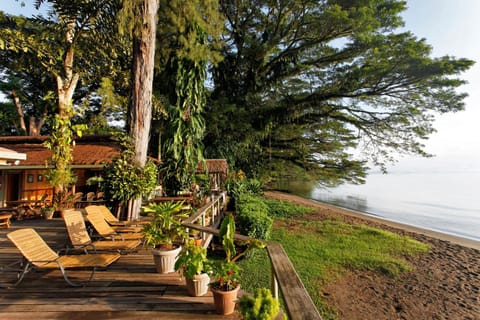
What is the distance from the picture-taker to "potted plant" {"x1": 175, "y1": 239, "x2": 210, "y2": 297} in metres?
2.55

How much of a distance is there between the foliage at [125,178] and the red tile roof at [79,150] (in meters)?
2.66

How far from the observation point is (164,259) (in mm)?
3250

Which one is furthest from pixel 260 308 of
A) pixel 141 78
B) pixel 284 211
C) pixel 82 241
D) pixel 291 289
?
pixel 284 211

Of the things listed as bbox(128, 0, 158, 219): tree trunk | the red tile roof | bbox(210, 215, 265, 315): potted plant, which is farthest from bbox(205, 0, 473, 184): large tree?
bbox(210, 215, 265, 315): potted plant

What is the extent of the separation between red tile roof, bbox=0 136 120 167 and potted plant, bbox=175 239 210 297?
670 centimetres

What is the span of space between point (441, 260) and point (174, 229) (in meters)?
8.93

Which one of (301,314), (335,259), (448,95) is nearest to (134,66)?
(301,314)

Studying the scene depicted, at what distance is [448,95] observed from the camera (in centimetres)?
1141

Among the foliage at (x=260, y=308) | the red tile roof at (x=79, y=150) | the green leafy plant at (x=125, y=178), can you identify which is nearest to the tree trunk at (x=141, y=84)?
the green leafy plant at (x=125, y=178)

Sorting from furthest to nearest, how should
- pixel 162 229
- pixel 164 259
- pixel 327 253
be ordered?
pixel 327 253 < pixel 162 229 < pixel 164 259

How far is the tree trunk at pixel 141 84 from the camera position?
597 cm

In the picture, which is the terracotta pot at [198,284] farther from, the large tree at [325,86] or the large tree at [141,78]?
the large tree at [325,86]

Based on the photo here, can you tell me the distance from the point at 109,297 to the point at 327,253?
6.55 m

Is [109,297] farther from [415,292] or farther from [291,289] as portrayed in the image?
[415,292]
